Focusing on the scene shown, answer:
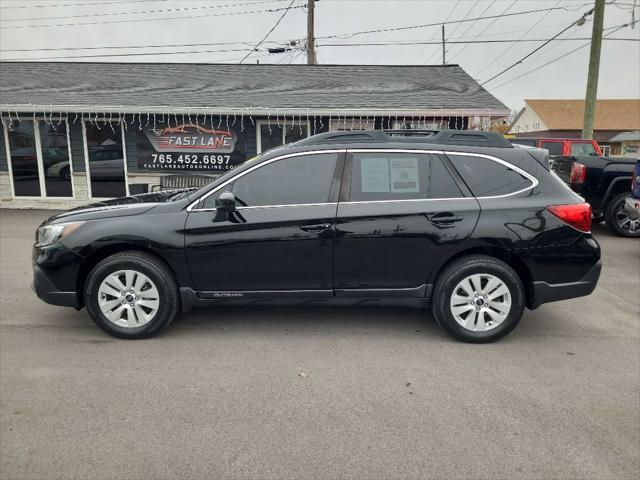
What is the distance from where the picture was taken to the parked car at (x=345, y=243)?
415cm

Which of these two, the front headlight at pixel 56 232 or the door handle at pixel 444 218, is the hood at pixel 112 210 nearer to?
the front headlight at pixel 56 232

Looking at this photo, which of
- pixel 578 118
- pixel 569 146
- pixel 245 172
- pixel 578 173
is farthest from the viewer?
pixel 578 118

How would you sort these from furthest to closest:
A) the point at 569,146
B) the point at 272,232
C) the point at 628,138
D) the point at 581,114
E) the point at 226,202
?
the point at 581,114
the point at 628,138
the point at 569,146
the point at 272,232
the point at 226,202

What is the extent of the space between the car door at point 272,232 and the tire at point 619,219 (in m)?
7.45

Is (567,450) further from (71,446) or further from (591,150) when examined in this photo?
(591,150)

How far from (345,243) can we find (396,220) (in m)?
0.47

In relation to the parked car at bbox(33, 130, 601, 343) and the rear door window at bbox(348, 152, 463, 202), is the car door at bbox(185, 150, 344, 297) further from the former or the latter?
the rear door window at bbox(348, 152, 463, 202)

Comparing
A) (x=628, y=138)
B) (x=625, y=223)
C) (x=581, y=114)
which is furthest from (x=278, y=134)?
(x=581, y=114)

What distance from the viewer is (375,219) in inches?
163

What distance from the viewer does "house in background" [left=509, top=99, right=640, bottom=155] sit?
49.0m

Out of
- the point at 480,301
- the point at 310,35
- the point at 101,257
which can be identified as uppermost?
the point at 310,35

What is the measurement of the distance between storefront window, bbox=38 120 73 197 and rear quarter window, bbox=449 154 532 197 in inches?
440

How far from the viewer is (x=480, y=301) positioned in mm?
4188

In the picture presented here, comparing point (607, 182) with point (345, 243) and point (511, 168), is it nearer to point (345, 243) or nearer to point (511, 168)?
point (511, 168)
